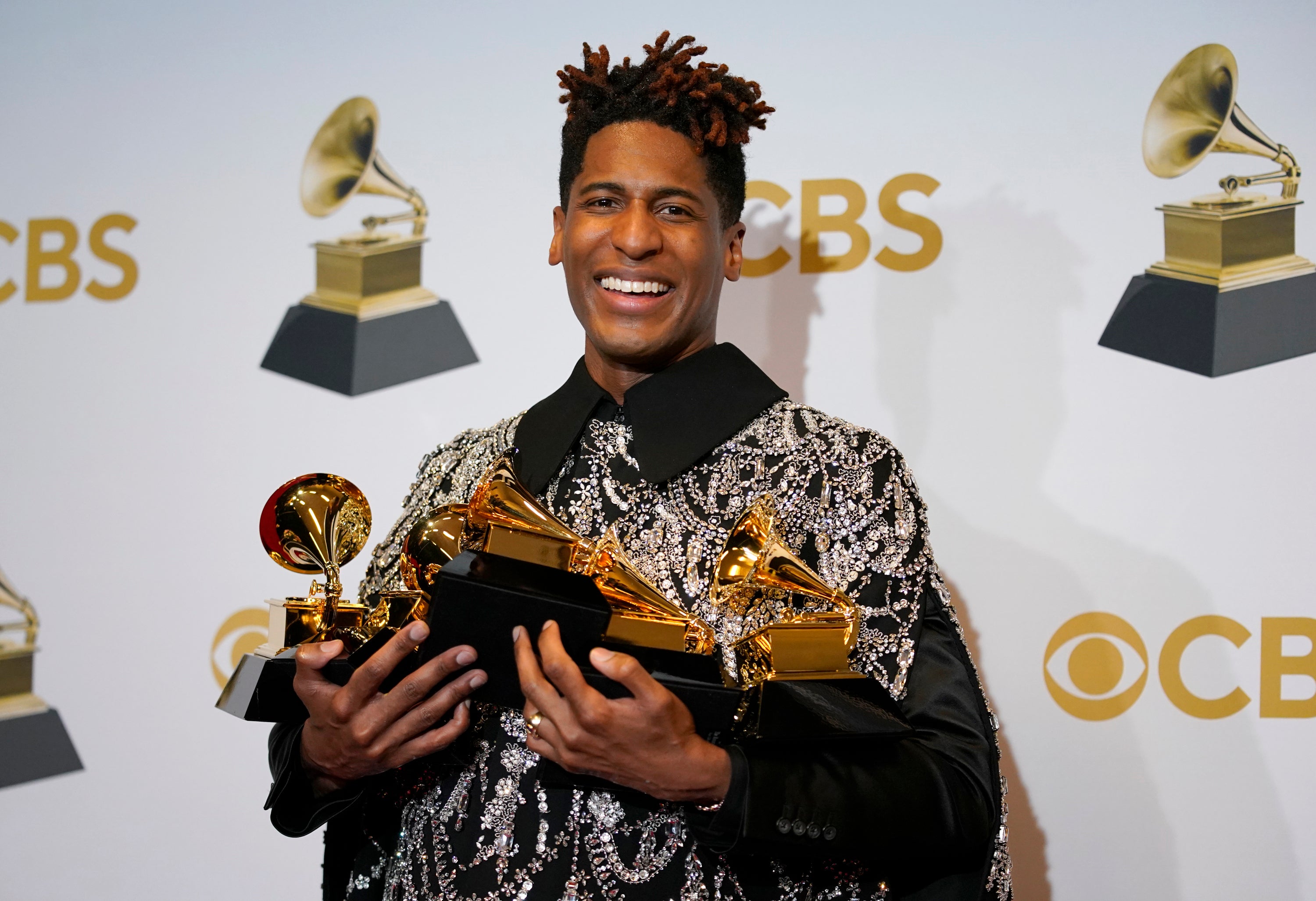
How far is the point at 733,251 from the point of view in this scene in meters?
1.46

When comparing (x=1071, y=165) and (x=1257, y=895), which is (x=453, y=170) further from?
(x=1257, y=895)

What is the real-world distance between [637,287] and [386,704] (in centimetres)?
52

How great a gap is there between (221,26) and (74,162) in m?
0.38

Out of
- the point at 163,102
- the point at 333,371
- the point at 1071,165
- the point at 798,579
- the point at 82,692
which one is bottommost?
the point at 82,692

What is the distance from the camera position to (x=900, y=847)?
3.51ft

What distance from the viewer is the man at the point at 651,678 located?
3.38 ft

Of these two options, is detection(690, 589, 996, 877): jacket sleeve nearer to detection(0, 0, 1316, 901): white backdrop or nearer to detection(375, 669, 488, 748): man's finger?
detection(375, 669, 488, 748): man's finger

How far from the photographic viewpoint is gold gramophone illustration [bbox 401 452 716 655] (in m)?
1.03

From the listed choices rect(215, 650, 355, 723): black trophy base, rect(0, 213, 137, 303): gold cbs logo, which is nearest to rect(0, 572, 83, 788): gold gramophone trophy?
rect(0, 213, 137, 303): gold cbs logo

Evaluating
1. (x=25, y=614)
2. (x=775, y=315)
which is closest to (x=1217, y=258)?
(x=775, y=315)

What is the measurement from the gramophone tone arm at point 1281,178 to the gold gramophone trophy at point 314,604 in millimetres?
1390

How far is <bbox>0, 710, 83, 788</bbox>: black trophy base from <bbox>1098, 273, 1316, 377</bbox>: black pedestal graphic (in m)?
1.90

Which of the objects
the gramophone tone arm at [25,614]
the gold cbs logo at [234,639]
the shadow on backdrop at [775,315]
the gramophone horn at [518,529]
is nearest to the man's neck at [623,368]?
the gramophone horn at [518,529]

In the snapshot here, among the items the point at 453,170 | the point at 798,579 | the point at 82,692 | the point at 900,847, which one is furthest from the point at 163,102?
the point at 900,847
